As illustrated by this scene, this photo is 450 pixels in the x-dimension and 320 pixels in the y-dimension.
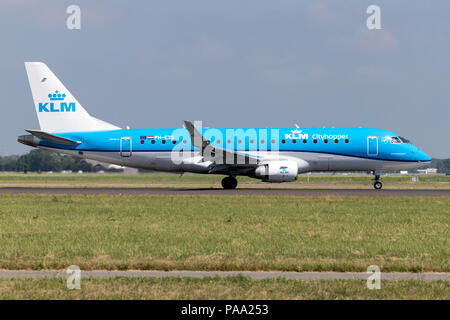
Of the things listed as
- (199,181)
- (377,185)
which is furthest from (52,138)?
(377,185)

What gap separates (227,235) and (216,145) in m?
23.8

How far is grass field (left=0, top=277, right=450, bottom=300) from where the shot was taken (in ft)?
30.3

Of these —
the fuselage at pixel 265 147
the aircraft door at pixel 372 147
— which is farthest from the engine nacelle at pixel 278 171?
the aircraft door at pixel 372 147

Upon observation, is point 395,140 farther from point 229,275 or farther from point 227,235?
point 229,275

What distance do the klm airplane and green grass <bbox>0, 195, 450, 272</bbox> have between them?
36.8ft

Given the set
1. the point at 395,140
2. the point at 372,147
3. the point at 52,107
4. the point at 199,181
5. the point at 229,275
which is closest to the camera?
the point at 229,275

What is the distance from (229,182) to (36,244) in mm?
27045

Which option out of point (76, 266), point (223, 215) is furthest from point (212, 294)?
point (223, 215)

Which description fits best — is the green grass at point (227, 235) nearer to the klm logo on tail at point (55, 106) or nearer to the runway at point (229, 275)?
the runway at point (229, 275)

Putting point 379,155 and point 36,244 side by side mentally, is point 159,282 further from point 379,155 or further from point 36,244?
point 379,155

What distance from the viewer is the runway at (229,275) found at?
10.9 meters

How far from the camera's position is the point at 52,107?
1681 inches

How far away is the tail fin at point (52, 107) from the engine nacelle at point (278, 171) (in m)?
12.3
